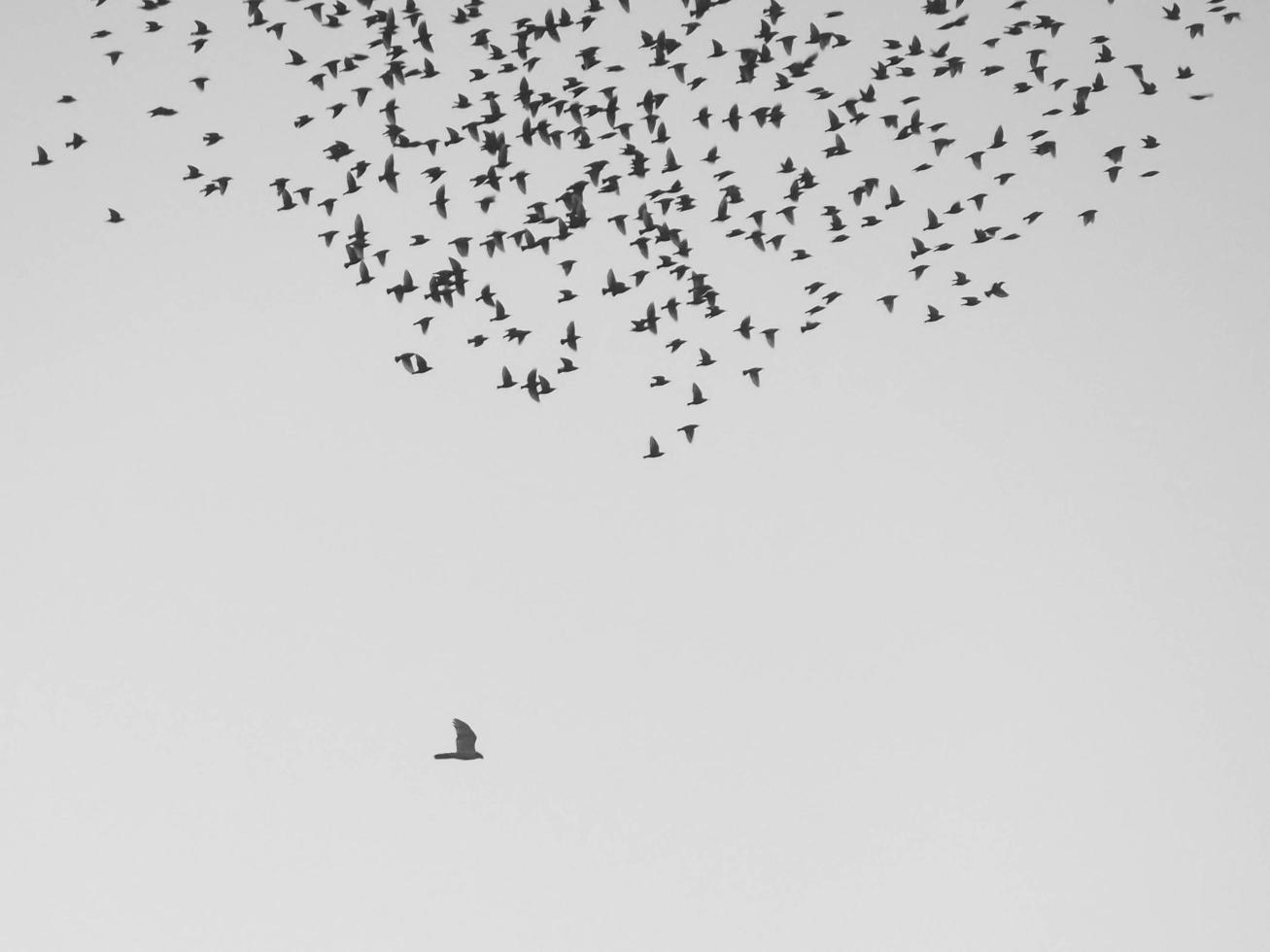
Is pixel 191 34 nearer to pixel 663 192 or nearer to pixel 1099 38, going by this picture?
pixel 663 192

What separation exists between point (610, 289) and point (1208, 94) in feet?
45.9

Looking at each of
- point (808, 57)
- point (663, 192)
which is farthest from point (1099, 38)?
point (663, 192)

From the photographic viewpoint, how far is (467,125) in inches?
2200

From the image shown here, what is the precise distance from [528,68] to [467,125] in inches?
71.4

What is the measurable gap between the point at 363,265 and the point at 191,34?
20.5 ft

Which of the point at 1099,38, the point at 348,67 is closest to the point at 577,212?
the point at 348,67

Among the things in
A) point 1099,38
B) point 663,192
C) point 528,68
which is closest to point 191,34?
point 528,68

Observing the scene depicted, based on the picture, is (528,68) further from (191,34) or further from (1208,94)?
(1208,94)

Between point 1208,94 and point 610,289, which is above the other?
point 1208,94

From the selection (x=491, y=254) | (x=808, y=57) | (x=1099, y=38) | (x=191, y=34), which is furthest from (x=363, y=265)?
(x=1099, y=38)

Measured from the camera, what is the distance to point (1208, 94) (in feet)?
186

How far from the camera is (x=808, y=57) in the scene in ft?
180

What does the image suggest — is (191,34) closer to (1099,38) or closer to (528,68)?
(528,68)

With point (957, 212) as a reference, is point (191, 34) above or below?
above
